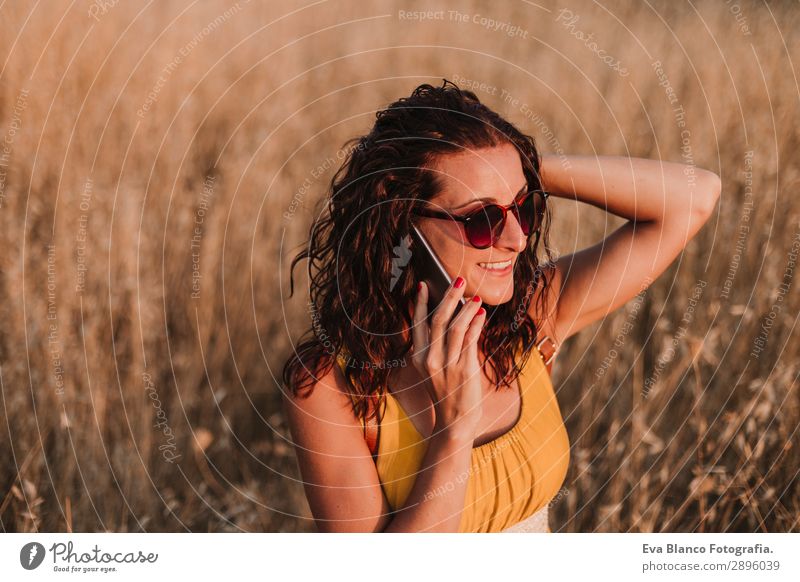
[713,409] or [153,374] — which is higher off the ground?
[153,374]

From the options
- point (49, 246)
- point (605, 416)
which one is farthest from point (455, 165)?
point (49, 246)

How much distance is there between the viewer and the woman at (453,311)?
1480 millimetres

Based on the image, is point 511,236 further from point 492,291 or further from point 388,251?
point 388,251

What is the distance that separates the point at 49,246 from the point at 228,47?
1.00m

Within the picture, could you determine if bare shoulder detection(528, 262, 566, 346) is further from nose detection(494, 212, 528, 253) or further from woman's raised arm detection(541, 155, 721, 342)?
nose detection(494, 212, 528, 253)

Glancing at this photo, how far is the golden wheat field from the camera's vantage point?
2.44 m

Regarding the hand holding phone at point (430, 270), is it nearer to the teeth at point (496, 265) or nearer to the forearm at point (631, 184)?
the teeth at point (496, 265)

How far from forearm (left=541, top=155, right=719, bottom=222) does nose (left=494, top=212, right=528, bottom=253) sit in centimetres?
23

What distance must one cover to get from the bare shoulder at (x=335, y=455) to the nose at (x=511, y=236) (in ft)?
1.31

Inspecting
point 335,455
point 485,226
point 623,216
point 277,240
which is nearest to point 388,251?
point 485,226

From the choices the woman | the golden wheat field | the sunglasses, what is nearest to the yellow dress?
the woman

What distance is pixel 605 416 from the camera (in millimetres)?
2652

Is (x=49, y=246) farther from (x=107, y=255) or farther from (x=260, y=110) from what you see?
(x=260, y=110)

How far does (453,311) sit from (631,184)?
1.67 ft
